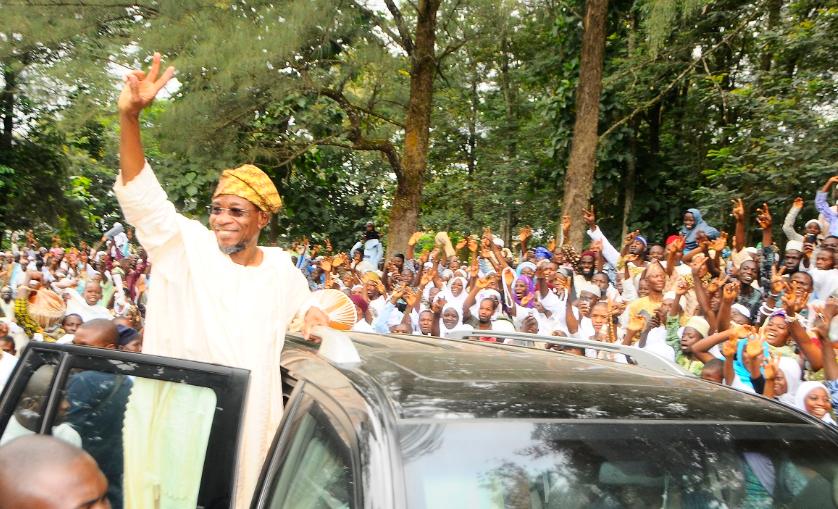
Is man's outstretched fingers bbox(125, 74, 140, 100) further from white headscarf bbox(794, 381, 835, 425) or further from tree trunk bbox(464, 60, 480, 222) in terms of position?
tree trunk bbox(464, 60, 480, 222)

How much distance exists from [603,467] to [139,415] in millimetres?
1437

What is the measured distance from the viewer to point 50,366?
248 cm

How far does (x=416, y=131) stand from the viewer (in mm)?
13852

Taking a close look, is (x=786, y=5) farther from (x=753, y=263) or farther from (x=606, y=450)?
(x=606, y=450)

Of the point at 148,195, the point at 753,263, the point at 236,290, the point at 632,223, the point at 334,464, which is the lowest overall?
the point at 334,464

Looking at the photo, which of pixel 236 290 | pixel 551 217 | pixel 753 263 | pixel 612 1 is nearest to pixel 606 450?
pixel 236 290

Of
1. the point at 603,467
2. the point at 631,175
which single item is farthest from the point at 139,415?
the point at 631,175

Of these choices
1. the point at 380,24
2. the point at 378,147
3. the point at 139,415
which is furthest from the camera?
the point at 378,147

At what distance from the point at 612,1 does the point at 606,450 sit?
14.0m

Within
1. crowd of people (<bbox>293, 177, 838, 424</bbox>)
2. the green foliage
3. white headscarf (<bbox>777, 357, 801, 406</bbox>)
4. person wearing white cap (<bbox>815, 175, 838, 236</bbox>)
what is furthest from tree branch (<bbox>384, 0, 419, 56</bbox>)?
white headscarf (<bbox>777, 357, 801, 406</bbox>)

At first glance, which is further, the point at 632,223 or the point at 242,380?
the point at 632,223

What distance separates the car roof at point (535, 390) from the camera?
76.4 inches

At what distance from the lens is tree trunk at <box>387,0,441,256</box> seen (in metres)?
13.6

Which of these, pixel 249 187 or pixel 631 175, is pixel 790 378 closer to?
pixel 249 187
